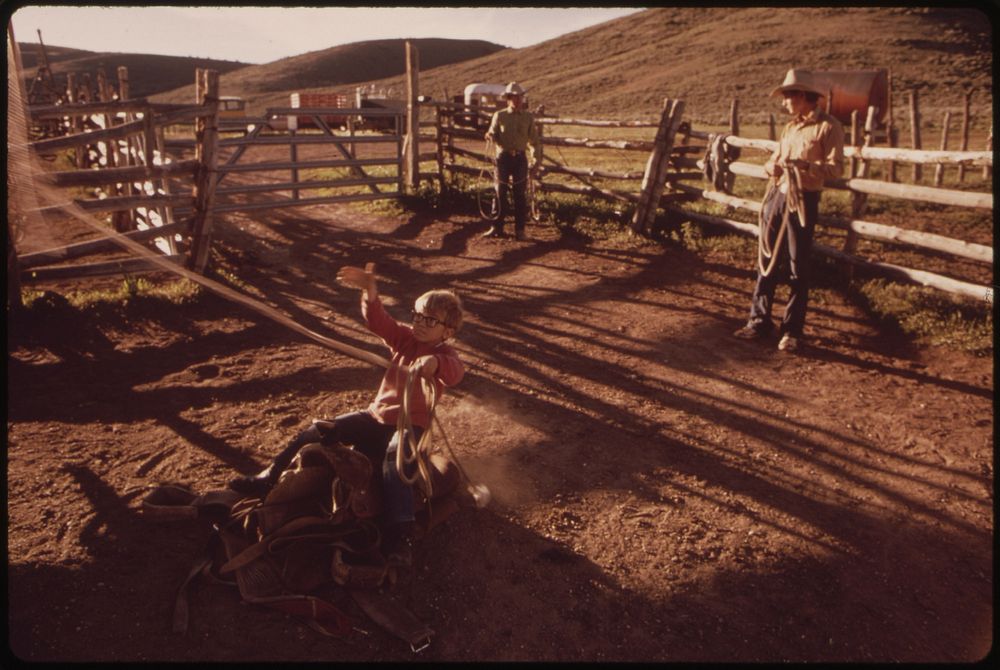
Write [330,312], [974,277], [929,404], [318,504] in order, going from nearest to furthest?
1. [318,504]
2. [929,404]
3. [330,312]
4. [974,277]

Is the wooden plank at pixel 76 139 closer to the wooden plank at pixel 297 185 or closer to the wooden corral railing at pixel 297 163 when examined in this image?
the wooden corral railing at pixel 297 163

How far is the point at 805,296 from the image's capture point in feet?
18.8

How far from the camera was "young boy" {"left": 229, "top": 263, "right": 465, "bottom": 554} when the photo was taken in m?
3.09

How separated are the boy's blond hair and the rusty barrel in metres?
27.4

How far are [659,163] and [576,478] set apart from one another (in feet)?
21.6

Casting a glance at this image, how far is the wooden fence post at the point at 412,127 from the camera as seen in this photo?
39.4ft

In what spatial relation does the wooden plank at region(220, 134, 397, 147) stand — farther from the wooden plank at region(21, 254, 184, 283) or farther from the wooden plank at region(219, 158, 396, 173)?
the wooden plank at region(21, 254, 184, 283)

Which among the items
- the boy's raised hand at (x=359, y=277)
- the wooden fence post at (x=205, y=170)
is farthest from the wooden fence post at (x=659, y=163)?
the boy's raised hand at (x=359, y=277)

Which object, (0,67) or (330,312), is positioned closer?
(0,67)

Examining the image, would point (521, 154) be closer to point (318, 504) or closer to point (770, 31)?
point (318, 504)

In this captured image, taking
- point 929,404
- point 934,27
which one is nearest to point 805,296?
point 929,404

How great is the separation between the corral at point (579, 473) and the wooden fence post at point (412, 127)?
5.34m

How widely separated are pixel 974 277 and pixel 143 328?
898cm

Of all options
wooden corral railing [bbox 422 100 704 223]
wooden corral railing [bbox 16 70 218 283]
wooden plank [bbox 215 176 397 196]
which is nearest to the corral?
wooden corral railing [bbox 16 70 218 283]
